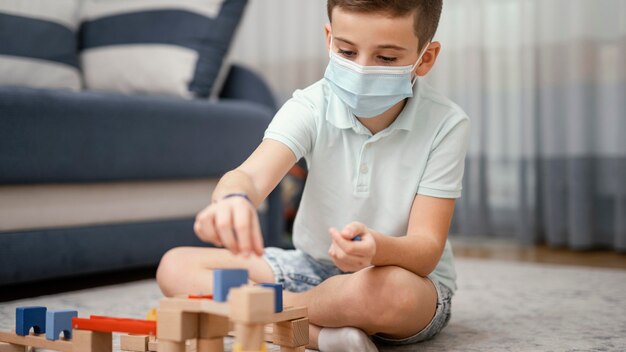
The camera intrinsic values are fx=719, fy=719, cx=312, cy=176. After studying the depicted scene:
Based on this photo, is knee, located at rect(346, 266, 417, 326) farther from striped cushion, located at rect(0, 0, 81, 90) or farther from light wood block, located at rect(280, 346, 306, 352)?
striped cushion, located at rect(0, 0, 81, 90)

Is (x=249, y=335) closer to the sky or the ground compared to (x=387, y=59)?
closer to the ground

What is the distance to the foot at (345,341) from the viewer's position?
36.0 inches

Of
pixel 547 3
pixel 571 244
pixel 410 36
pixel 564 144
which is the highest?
pixel 547 3

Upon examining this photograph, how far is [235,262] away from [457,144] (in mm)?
385

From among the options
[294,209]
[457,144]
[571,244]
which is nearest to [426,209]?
[457,144]

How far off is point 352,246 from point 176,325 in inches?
8.0

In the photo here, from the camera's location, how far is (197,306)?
733 mm

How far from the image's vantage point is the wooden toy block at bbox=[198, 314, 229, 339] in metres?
0.77

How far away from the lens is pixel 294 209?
2678mm

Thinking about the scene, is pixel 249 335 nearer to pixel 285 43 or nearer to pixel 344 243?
pixel 344 243

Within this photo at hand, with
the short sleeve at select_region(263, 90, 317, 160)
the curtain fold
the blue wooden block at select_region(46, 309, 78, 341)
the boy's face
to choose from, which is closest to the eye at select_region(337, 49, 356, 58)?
the boy's face

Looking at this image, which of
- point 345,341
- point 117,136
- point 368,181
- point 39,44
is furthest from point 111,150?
point 345,341

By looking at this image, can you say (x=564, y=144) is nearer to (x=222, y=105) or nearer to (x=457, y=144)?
(x=222, y=105)

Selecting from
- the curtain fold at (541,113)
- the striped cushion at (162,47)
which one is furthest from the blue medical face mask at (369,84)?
the curtain fold at (541,113)
